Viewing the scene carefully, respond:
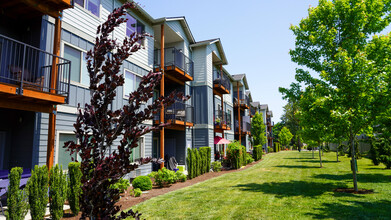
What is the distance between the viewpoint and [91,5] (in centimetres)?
1098

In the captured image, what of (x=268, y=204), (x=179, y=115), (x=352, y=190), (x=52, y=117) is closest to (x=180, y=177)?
(x=179, y=115)

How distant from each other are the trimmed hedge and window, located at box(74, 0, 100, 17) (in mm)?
8939

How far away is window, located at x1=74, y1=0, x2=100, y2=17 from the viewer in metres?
10.4

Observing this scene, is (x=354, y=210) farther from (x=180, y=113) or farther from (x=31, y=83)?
(x=180, y=113)

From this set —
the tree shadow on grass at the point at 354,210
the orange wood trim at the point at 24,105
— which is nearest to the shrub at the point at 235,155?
the tree shadow on grass at the point at 354,210

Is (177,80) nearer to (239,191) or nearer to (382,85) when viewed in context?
(239,191)

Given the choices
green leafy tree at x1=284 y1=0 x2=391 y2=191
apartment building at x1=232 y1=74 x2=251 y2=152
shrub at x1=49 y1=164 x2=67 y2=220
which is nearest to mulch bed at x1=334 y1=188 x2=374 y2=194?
green leafy tree at x1=284 y1=0 x2=391 y2=191

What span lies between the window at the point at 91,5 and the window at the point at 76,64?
Result: 220 centimetres

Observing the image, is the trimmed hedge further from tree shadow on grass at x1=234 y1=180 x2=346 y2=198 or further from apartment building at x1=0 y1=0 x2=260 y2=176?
tree shadow on grass at x1=234 y1=180 x2=346 y2=198

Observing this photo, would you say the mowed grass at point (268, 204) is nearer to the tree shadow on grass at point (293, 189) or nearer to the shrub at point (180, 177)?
the tree shadow on grass at point (293, 189)

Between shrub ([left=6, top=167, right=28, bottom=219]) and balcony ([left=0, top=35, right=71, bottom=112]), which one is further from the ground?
balcony ([left=0, top=35, right=71, bottom=112])

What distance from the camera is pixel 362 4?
9945mm

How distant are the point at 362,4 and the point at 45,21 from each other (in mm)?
12585

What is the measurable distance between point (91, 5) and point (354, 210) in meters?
13.0
